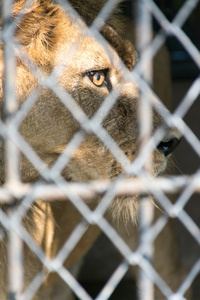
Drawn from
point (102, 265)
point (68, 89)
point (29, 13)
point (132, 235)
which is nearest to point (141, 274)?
point (68, 89)

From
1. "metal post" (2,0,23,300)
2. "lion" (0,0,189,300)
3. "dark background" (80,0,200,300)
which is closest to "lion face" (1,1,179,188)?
"lion" (0,0,189,300)

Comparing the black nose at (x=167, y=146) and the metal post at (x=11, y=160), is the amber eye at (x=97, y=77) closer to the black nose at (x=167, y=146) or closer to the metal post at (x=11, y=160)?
the black nose at (x=167, y=146)

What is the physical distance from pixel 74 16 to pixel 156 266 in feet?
5.72

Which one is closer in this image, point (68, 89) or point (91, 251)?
point (68, 89)

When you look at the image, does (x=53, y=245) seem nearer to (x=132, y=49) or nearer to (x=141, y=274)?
(x=132, y=49)

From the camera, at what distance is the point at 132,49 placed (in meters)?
2.69

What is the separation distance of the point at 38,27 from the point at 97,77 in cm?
33

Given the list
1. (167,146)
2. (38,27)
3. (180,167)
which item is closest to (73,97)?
(38,27)

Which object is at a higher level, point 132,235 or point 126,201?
point 126,201

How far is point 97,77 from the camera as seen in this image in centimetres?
239

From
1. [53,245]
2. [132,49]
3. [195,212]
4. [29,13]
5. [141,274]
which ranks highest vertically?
[29,13]

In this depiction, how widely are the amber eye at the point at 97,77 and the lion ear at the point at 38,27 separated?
21 centimetres

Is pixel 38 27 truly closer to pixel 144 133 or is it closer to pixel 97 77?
pixel 97 77

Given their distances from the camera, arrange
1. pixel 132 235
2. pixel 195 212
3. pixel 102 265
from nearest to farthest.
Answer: pixel 132 235
pixel 195 212
pixel 102 265
